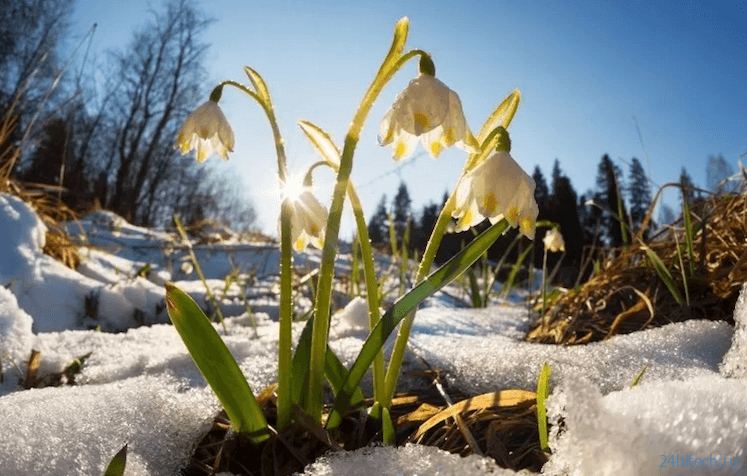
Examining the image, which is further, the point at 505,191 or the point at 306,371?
the point at 306,371

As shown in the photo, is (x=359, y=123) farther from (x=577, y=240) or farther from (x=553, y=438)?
(x=577, y=240)

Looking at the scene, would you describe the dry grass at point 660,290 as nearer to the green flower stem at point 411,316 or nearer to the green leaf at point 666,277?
the green leaf at point 666,277

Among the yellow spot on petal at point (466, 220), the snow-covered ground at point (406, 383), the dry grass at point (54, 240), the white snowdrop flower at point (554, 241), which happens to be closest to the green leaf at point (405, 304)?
the yellow spot on petal at point (466, 220)

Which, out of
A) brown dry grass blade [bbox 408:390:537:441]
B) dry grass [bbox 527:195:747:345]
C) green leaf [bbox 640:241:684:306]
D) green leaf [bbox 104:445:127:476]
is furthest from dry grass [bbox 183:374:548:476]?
green leaf [bbox 640:241:684:306]

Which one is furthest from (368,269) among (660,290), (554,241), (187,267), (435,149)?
(187,267)

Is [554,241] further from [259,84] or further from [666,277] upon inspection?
[259,84]
